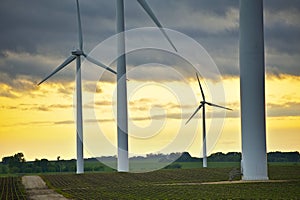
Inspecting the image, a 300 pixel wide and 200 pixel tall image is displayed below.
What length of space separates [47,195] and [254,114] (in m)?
21.7

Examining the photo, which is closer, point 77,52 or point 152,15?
point 152,15

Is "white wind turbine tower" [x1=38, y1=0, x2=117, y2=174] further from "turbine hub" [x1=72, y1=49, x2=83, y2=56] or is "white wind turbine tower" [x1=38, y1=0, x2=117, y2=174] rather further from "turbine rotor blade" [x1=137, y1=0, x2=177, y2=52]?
"turbine rotor blade" [x1=137, y1=0, x2=177, y2=52]

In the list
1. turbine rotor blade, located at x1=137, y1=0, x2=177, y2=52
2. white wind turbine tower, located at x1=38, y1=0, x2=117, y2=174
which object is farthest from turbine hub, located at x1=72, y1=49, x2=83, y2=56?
turbine rotor blade, located at x1=137, y1=0, x2=177, y2=52

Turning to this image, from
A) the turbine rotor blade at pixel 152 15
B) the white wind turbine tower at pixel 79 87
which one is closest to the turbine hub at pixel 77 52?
the white wind turbine tower at pixel 79 87

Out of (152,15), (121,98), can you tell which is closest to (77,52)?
(121,98)

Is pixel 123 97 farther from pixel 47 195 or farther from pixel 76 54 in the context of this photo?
pixel 47 195

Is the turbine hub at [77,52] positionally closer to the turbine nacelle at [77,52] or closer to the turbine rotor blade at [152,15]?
the turbine nacelle at [77,52]

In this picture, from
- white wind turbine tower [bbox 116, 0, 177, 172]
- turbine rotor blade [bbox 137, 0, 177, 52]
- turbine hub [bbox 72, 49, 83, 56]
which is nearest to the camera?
turbine rotor blade [bbox 137, 0, 177, 52]

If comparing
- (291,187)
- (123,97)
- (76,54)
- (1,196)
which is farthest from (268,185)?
(76,54)

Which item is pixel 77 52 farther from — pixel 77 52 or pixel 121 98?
pixel 121 98

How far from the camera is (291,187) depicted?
54750 millimetres

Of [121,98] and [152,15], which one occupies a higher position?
[152,15]

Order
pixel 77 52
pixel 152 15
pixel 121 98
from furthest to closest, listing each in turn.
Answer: pixel 77 52
pixel 121 98
pixel 152 15

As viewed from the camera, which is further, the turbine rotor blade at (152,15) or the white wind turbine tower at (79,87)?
the white wind turbine tower at (79,87)
